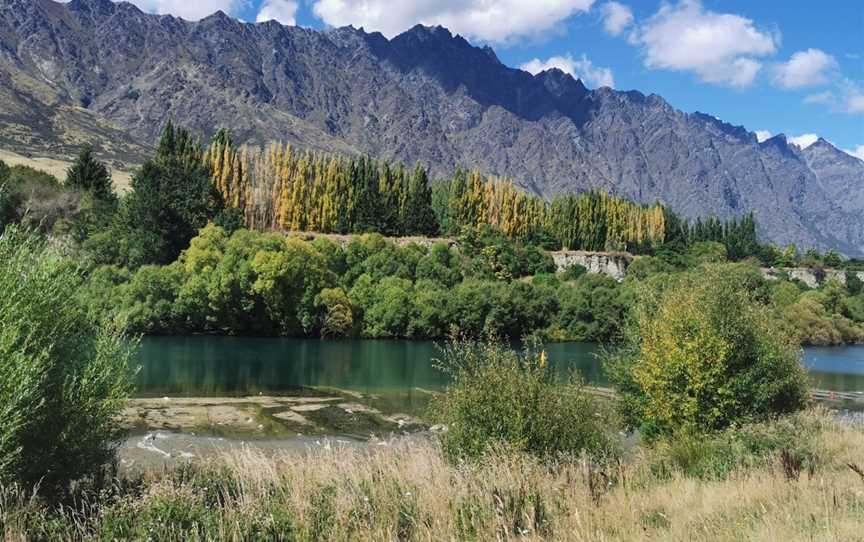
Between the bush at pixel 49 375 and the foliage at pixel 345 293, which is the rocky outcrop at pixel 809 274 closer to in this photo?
the foliage at pixel 345 293

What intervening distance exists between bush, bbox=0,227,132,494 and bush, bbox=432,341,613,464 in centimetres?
575

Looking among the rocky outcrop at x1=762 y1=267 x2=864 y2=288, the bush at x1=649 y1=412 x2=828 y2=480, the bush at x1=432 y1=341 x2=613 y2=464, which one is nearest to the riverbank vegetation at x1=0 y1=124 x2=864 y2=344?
the rocky outcrop at x1=762 y1=267 x2=864 y2=288

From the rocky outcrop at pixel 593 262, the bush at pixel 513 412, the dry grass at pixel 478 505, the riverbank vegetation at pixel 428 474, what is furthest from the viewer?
the rocky outcrop at pixel 593 262

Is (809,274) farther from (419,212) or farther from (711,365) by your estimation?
(711,365)

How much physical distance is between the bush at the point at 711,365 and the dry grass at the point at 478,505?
21.5 ft

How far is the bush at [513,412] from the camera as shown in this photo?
41.6ft

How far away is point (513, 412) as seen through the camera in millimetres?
12773

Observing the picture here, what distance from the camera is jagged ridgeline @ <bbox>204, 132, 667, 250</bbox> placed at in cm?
8200

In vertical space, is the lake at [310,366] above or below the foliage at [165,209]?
below

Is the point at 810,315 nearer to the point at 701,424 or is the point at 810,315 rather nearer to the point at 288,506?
the point at 701,424

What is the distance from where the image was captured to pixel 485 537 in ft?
27.0

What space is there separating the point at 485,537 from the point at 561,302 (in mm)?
66042

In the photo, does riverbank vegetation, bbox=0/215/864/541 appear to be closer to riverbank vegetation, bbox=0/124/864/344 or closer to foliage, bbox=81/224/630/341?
riverbank vegetation, bbox=0/124/864/344

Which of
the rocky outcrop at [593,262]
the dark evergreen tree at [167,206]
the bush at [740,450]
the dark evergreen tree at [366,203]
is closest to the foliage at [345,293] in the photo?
the dark evergreen tree at [167,206]
